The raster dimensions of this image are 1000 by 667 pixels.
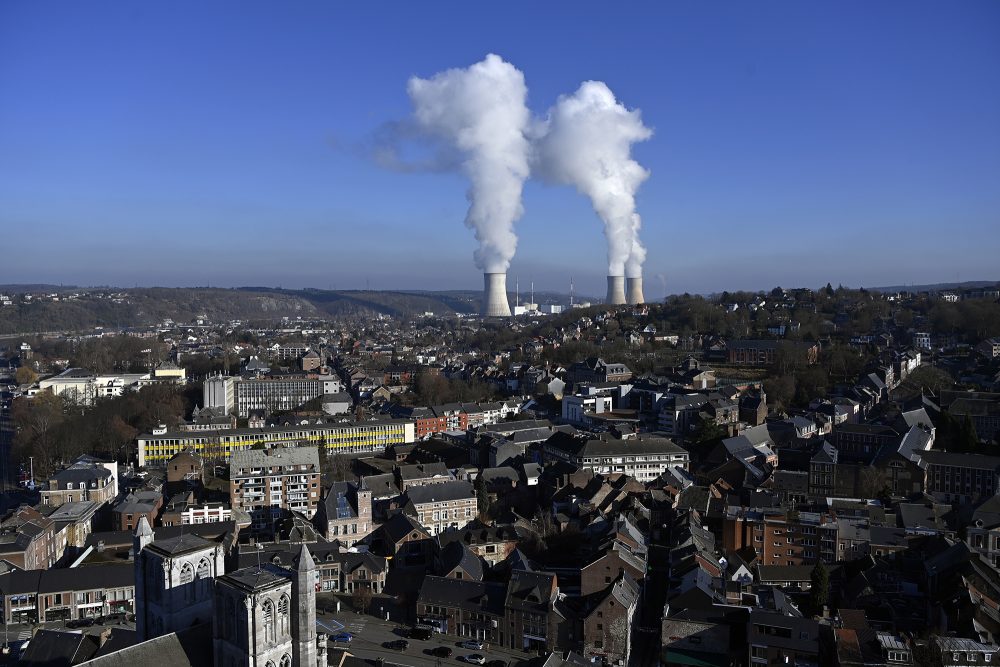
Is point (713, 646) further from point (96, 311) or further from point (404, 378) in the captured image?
point (96, 311)

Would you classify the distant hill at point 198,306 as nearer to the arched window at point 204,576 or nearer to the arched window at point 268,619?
the arched window at point 204,576

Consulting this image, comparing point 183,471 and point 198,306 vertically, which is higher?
point 198,306

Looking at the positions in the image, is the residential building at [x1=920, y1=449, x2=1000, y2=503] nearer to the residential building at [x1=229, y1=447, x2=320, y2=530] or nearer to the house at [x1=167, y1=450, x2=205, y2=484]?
the residential building at [x1=229, y1=447, x2=320, y2=530]

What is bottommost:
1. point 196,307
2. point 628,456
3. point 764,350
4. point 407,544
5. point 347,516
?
point 407,544

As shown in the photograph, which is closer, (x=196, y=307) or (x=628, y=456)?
(x=628, y=456)

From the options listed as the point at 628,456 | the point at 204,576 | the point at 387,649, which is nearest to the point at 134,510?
the point at 387,649

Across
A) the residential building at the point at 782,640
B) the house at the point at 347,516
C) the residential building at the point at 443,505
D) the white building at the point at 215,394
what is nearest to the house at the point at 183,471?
the house at the point at 347,516

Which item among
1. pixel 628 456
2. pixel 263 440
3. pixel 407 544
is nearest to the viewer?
pixel 407 544

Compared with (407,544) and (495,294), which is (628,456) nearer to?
(407,544)

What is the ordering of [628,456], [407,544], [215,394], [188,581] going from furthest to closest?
[215,394] < [628,456] < [407,544] < [188,581]
